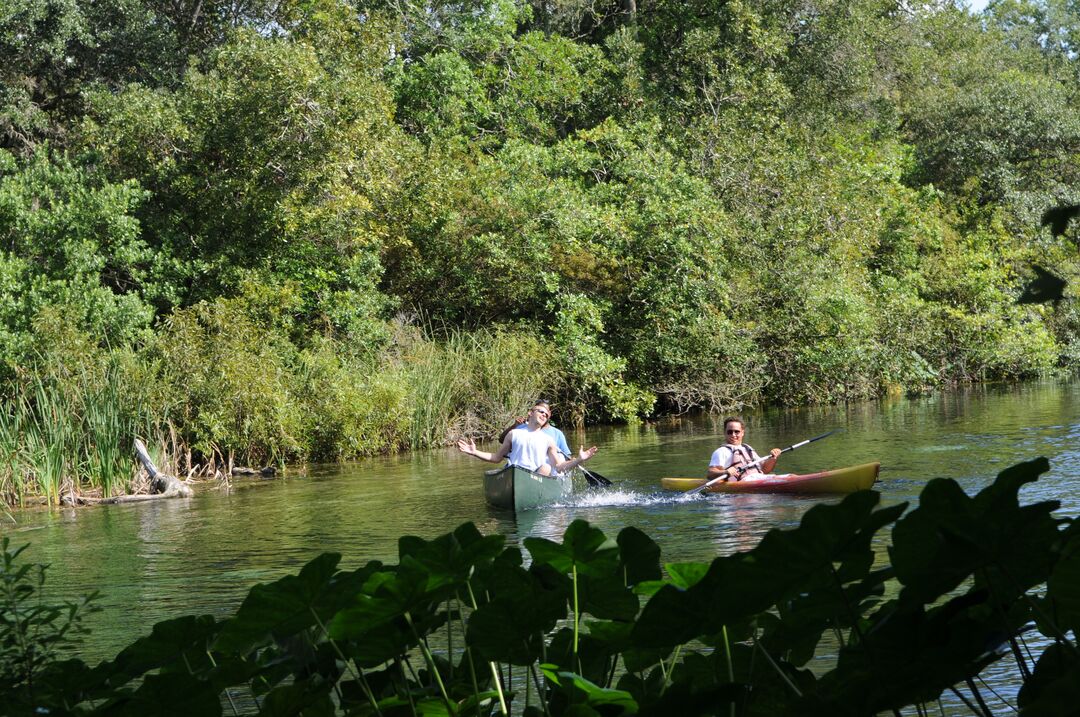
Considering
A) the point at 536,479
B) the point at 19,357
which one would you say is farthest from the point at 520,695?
the point at 19,357

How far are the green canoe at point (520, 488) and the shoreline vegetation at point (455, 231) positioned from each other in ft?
16.2

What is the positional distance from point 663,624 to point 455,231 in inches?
914

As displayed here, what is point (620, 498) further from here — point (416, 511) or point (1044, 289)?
point (1044, 289)

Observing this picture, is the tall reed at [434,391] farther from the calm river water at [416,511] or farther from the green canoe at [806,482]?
the green canoe at [806,482]

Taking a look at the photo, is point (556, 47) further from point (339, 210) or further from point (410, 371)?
point (410, 371)

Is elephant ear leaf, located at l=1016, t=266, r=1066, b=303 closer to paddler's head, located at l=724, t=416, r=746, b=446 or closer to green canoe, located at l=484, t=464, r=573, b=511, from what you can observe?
green canoe, located at l=484, t=464, r=573, b=511

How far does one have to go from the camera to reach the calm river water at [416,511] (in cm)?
925

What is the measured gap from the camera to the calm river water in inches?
364

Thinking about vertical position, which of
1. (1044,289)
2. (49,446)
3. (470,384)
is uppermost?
(470,384)

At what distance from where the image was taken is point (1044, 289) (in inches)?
60.5

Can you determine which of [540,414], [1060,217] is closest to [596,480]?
[540,414]

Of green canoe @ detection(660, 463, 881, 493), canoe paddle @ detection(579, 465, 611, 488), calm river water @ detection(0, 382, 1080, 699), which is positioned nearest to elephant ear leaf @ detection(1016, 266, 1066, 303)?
calm river water @ detection(0, 382, 1080, 699)

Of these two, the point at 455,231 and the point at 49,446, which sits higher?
the point at 455,231

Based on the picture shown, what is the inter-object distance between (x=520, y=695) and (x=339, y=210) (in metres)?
18.3
